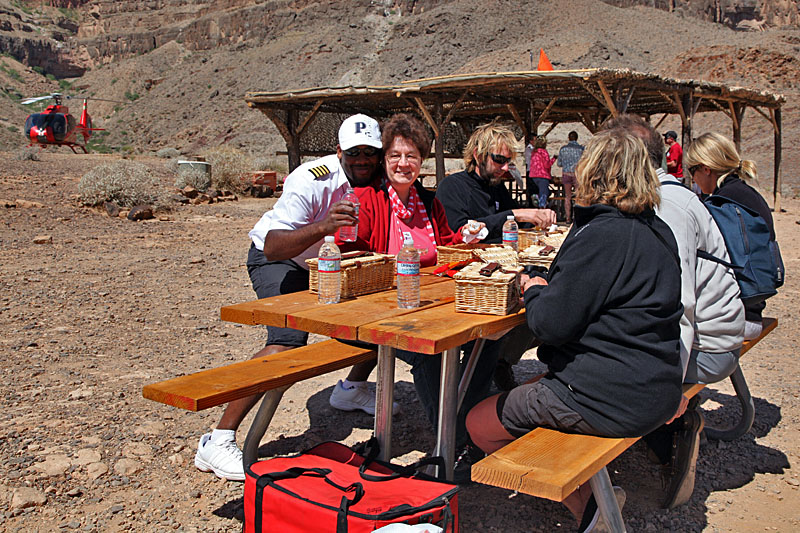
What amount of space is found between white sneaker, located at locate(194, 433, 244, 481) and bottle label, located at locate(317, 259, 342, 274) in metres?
1.00

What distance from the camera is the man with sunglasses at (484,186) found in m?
4.17

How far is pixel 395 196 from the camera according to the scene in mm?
3402

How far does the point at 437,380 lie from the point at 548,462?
3.76ft

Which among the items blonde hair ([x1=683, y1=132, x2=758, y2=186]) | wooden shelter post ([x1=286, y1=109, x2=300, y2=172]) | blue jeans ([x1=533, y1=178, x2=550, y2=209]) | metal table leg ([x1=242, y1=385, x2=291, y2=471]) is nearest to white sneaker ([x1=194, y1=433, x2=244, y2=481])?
metal table leg ([x1=242, y1=385, x2=291, y2=471])

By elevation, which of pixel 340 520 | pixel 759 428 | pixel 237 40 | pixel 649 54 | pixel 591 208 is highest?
pixel 237 40

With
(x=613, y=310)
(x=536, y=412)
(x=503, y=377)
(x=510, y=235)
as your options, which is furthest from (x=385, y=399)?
(x=503, y=377)

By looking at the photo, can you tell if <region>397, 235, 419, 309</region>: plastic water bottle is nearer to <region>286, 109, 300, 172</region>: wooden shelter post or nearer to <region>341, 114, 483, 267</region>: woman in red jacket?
<region>341, 114, 483, 267</region>: woman in red jacket

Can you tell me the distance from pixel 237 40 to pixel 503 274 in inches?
2788

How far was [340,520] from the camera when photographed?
2018 mm

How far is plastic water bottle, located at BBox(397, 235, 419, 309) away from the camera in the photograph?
2617 millimetres

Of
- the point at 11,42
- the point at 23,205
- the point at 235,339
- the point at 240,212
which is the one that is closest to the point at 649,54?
the point at 240,212

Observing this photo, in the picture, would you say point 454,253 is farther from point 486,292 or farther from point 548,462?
point 548,462

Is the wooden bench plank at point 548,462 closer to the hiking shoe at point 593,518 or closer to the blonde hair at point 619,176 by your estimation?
the hiking shoe at point 593,518

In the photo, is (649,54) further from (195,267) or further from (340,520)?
(340,520)
